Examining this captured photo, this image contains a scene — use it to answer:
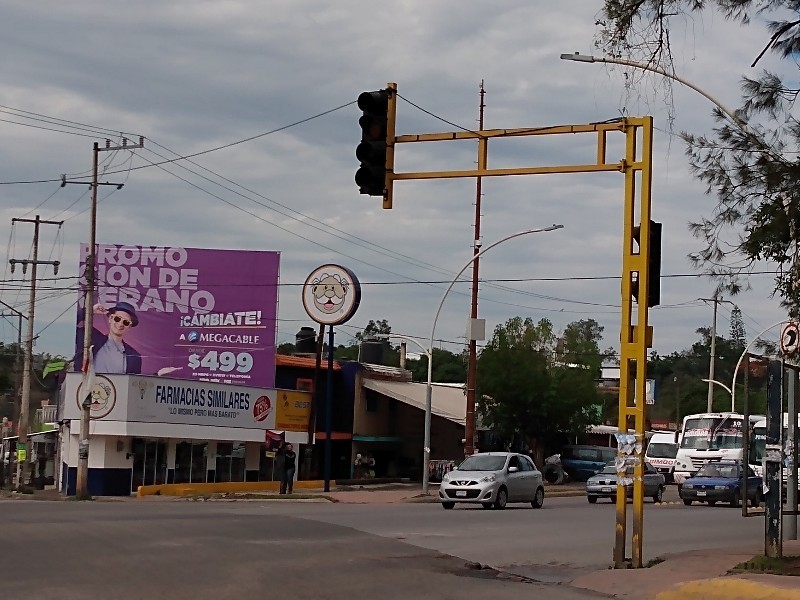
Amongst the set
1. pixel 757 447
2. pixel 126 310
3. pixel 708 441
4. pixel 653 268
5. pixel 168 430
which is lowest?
pixel 168 430

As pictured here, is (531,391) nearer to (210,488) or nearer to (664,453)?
(664,453)

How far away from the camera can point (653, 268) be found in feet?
52.6

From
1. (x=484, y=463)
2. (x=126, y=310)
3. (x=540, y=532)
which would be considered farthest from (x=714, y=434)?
(x=126, y=310)

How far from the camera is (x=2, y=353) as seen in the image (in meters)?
73.2

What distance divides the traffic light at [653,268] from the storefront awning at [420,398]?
123 ft

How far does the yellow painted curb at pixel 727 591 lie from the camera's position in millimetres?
12125

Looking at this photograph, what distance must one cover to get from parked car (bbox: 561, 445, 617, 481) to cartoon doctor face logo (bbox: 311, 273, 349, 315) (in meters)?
18.1

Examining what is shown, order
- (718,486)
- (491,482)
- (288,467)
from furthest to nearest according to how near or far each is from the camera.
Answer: (288,467) < (718,486) < (491,482)

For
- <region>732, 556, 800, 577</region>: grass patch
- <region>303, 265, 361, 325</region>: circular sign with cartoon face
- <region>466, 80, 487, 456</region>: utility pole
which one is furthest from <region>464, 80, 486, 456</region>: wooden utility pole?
<region>732, 556, 800, 577</region>: grass patch

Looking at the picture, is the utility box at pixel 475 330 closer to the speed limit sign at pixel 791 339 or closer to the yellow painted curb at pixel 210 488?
the yellow painted curb at pixel 210 488

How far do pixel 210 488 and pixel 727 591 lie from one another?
32.4 meters

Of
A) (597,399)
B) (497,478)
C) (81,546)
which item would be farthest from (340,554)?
(597,399)

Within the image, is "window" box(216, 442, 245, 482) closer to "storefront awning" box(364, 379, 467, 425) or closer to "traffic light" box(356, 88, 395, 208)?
"storefront awning" box(364, 379, 467, 425)

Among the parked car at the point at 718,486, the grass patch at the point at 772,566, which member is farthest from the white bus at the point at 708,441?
the grass patch at the point at 772,566
